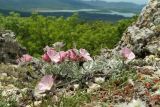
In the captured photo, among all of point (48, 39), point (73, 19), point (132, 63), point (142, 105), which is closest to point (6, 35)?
point (132, 63)

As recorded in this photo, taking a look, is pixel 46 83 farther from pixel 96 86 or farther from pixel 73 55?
pixel 96 86

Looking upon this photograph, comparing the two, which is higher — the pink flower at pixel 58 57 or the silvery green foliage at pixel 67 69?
the pink flower at pixel 58 57

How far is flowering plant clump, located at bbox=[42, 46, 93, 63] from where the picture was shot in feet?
21.0

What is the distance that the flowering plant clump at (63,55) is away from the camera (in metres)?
6.39

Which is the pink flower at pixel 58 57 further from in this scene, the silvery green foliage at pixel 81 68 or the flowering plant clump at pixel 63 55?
the silvery green foliage at pixel 81 68

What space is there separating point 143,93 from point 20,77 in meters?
4.05

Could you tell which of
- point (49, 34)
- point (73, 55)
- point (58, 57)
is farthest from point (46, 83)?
point (49, 34)


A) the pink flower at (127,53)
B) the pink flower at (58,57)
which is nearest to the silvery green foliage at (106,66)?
the pink flower at (127,53)

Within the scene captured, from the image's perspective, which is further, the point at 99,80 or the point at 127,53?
the point at 99,80

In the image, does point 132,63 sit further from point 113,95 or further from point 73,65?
point 113,95

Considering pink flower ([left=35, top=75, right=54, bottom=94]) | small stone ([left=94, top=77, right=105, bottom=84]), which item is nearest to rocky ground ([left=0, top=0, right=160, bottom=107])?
small stone ([left=94, top=77, right=105, bottom=84])

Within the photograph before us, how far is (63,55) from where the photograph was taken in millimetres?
6516

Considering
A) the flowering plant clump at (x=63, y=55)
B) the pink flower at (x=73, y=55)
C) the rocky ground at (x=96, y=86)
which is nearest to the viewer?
the rocky ground at (x=96, y=86)

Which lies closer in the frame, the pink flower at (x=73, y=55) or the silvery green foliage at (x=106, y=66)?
the pink flower at (x=73, y=55)
